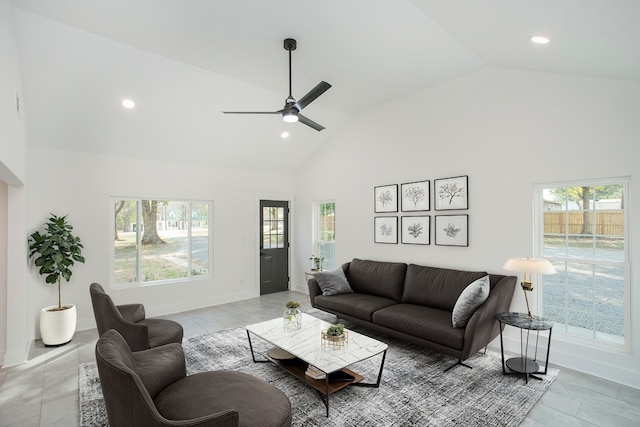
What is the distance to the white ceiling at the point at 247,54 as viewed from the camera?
8.49 ft

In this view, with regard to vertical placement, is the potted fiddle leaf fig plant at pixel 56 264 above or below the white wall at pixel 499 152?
below

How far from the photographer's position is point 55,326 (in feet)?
13.4

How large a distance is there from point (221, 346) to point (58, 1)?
12.4 feet

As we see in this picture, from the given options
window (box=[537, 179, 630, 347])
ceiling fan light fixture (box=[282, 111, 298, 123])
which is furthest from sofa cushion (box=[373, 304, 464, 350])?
ceiling fan light fixture (box=[282, 111, 298, 123])

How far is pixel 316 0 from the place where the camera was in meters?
2.69

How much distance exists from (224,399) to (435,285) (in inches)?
121

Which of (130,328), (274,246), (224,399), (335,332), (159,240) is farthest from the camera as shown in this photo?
(274,246)

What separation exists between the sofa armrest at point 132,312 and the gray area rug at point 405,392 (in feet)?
1.99

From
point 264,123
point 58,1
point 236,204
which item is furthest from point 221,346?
point 58,1

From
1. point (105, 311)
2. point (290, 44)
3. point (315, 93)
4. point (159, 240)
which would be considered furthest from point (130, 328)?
point (290, 44)

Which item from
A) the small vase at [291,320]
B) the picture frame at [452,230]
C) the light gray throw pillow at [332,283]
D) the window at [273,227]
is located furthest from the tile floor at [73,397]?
the window at [273,227]

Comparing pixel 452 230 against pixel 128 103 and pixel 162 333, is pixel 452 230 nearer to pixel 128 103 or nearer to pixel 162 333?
pixel 162 333

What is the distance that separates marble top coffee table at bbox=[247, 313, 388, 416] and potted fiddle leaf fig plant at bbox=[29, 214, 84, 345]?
2.56 m

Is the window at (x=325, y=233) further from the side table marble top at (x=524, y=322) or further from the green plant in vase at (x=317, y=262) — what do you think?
the side table marble top at (x=524, y=322)
